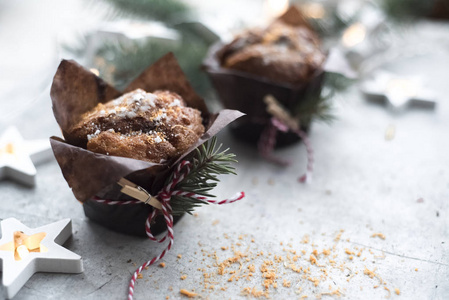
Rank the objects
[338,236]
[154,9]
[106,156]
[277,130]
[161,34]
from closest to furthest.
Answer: [106,156]
[338,236]
[277,130]
[161,34]
[154,9]

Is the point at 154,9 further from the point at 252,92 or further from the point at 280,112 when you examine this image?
the point at 280,112

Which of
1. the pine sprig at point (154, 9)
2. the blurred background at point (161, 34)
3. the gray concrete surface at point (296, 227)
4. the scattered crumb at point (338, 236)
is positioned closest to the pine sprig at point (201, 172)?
the gray concrete surface at point (296, 227)

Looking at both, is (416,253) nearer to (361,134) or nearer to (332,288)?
(332,288)

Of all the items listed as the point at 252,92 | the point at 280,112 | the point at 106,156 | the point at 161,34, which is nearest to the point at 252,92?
the point at 252,92

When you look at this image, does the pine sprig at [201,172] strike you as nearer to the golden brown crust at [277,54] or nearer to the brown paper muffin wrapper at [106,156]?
the brown paper muffin wrapper at [106,156]

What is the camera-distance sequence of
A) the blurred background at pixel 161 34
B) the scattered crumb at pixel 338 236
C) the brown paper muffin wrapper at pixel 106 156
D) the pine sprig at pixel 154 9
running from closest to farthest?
the brown paper muffin wrapper at pixel 106 156 < the scattered crumb at pixel 338 236 < the blurred background at pixel 161 34 < the pine sprig at pixel 154 9
